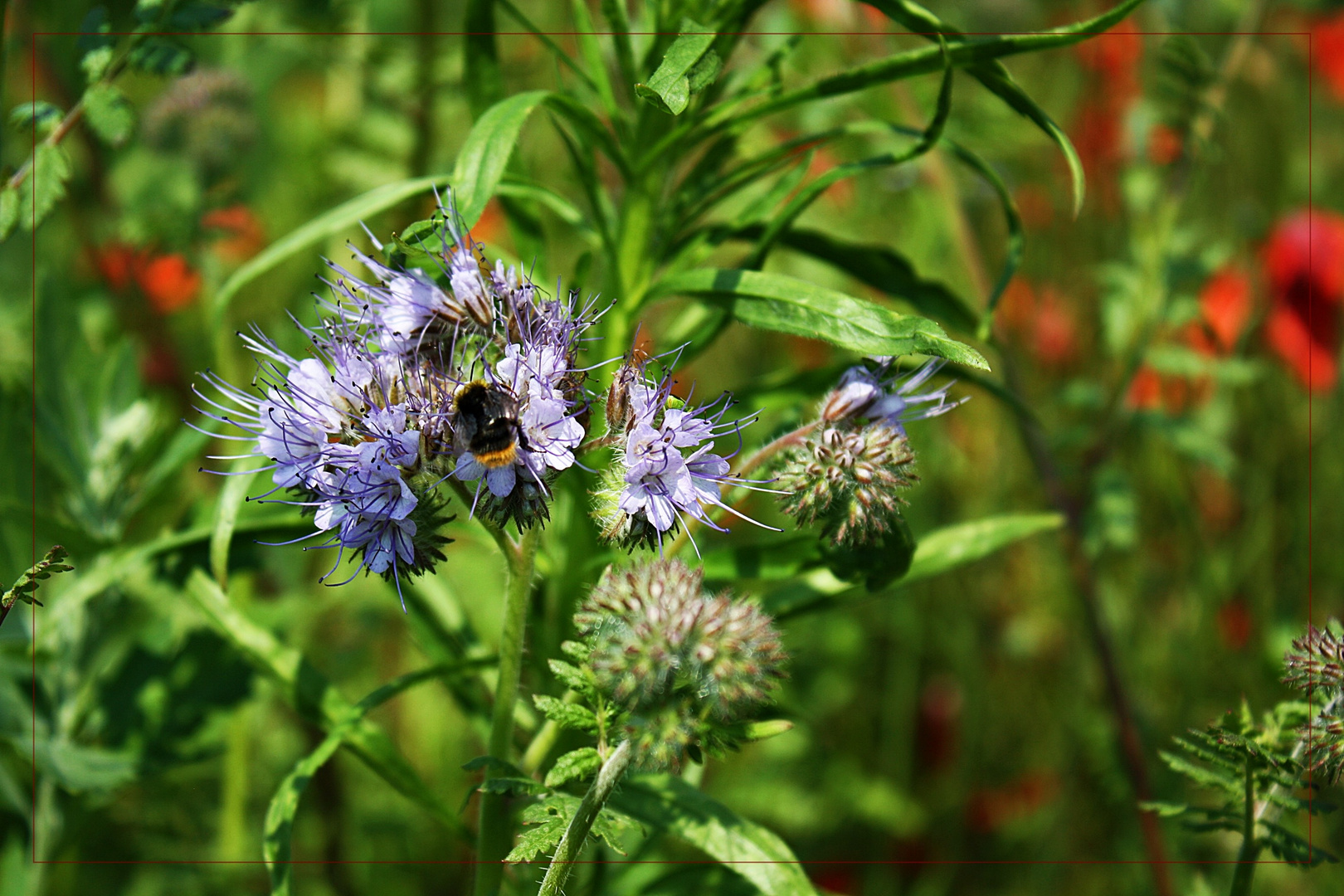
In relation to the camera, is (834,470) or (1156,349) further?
(1156,349)

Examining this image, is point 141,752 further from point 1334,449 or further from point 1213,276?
point 1334,449

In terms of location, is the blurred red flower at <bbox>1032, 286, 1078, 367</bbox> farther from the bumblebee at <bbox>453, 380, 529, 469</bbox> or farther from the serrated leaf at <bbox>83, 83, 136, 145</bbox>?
the serrated leaf at <bbox>83, 83, 136, 145</bbox>

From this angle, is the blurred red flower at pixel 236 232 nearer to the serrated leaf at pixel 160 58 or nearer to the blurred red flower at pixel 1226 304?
the serrated leaf at pixel 160 58

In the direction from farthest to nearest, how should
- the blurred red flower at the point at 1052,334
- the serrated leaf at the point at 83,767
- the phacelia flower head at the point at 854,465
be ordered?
the blurred red flower at the point at 1052,334 < the serrated leaf at the point at 83,767 < the phacelia flower head at the point at 854,465

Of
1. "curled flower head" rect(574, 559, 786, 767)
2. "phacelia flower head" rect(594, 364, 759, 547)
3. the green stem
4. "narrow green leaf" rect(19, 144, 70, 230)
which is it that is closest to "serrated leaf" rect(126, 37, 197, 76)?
"narrow green leaf" rect(19, 144, 70, 230)

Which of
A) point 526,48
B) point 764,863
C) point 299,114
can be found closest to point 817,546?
point 764,863

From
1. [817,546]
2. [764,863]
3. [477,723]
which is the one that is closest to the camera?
[764,863]

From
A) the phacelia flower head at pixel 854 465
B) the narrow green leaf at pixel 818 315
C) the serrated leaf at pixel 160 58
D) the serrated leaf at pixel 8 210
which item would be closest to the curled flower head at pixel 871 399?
the phacelia flower head at pixel 854 465
